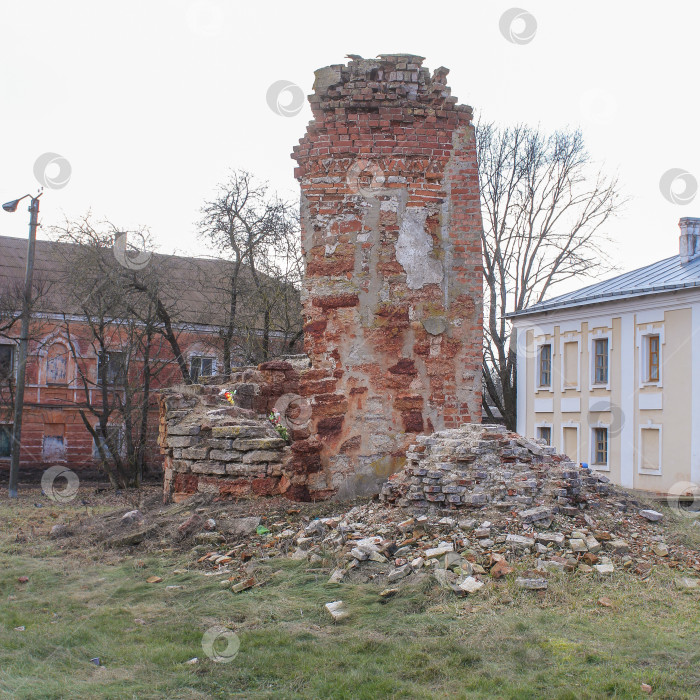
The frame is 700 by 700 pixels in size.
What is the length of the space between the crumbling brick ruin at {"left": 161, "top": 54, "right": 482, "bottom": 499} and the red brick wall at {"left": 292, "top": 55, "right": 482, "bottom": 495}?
0.04ft

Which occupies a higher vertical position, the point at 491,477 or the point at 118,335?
the point at 118,335

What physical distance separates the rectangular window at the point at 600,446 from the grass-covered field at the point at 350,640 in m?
19.5

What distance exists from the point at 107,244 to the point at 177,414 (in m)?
10.9

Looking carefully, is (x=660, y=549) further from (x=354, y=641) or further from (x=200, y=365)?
(x=200, y=365)

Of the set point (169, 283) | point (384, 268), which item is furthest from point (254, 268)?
point (384, 268)

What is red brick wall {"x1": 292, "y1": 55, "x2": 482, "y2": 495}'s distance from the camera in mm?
8688

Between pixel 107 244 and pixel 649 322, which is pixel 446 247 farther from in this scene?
pixel 649 322

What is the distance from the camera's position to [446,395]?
349 inches

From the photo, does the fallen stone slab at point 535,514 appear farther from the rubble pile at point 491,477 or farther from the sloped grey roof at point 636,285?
the sloped grey roof at point 636,285

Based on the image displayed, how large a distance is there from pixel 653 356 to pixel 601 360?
2.14 meters

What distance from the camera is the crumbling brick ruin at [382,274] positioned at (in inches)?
342

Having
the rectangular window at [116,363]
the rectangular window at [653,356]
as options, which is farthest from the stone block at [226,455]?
the rectangular window at [653,356]

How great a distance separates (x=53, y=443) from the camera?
27.1 meters

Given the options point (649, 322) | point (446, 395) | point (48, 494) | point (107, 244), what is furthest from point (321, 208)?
point (649, 322)
